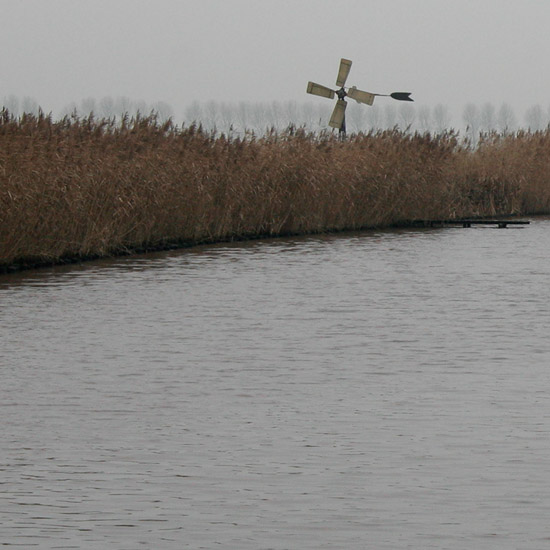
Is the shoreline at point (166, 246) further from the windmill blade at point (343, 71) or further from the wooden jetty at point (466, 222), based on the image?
the windmill blade at point (343, 71)

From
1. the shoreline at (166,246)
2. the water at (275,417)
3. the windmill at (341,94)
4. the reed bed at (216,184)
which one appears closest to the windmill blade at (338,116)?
the windmill at (341,94)

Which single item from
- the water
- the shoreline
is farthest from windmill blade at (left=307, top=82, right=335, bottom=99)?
the water

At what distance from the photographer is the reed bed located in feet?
69.5

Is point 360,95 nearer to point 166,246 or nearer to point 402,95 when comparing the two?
point 402,95

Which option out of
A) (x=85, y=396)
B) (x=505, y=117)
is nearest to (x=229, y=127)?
(x=85, y=396)

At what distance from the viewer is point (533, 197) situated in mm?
41812

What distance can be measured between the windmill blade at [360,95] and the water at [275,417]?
33.1 meters

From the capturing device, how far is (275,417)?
8492mm

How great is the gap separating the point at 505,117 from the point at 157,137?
140 meters

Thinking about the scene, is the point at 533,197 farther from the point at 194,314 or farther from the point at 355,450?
the point at 355,450

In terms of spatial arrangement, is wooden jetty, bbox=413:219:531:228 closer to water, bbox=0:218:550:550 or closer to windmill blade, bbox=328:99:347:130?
windmill blade, bbox=328:99:347:130

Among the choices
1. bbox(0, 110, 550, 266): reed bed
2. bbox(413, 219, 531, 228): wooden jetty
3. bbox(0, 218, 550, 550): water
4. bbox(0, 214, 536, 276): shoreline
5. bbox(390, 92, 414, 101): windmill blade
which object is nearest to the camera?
bbox(0, 218, 550, 550): water

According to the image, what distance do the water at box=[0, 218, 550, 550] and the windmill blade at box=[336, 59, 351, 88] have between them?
34.7 metres

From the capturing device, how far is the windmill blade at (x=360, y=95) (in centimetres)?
5014
